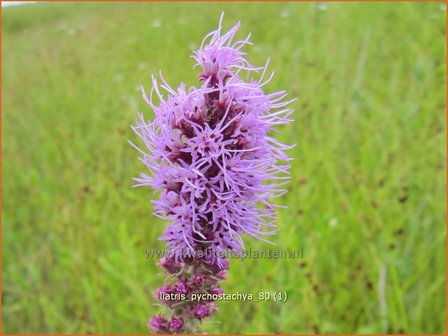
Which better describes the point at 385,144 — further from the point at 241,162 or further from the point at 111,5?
the point at 111,5

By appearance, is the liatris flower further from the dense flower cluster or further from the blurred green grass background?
the blurred green grass background

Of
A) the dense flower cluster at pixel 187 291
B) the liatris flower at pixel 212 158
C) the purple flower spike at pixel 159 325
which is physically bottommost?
the purple flower spike at pixel 159 325

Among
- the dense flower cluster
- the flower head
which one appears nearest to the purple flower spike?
the dense flower cluster

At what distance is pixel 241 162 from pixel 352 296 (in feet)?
5.63

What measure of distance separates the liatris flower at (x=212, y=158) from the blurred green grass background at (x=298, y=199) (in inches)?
34.0

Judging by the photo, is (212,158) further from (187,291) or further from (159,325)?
(159,325)

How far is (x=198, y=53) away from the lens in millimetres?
1293

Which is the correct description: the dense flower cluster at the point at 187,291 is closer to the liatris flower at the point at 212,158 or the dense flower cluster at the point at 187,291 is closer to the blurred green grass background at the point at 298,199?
the liatris flower at the point at 212,158

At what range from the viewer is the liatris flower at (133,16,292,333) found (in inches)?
47.3

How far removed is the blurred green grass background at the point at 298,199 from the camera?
247 cm

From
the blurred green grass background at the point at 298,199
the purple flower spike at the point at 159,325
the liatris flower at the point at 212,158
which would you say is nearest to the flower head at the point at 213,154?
the liatris flower at the point at 212,158

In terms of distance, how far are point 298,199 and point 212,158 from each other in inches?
65.6

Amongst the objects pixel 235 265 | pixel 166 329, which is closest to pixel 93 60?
pixel 235 265

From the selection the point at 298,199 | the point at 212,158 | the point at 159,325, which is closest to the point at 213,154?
the point at 212,158
